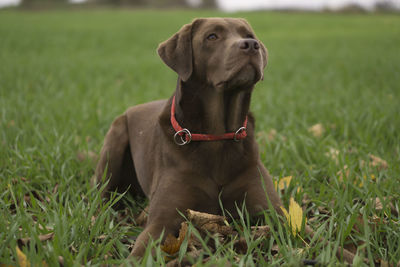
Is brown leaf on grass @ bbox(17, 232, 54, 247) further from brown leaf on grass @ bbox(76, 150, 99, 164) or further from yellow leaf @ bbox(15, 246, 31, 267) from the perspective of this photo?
brown leaf on grass @ bbox(76, 150, 99, 164)

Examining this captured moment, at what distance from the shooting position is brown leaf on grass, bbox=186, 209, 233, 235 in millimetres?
2264

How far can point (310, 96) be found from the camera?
6223mm

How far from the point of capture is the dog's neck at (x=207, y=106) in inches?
97.3

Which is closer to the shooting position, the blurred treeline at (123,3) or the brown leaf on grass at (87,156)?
the brown leaf on grass at (87,156)

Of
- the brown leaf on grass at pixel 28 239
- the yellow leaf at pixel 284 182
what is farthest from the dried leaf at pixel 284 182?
the brown leaf on grass at pixel 28 239

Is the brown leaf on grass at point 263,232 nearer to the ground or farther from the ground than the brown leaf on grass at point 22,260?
nearer to the ground

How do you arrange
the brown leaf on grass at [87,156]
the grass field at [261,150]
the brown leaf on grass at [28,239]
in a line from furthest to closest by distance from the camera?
the brown leaf on grass at [87,156], the grass field at [261,150], the brown leaf on grass at [28,239]

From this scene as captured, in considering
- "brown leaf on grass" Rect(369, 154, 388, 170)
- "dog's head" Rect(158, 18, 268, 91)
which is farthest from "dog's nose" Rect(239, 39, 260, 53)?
"brown leaf on grass" Rect(369, 154, 388, 170)

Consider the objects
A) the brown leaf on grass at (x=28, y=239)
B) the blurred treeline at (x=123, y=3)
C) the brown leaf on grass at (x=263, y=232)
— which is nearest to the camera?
the brown leaf on grass at (x=28, y=239)

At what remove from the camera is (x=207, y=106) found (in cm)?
247

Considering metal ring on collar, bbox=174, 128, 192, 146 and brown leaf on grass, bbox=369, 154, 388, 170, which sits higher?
metal ring on collar, bbox=174, 128, 192, 146

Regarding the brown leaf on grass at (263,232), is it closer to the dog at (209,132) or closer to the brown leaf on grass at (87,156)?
the dog at (209,132)

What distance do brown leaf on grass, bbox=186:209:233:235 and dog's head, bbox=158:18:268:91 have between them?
74 cm

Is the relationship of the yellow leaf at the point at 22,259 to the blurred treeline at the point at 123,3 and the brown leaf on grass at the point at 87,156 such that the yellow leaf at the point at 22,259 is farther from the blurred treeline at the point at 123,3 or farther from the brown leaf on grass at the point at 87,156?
the blurred treeline at the point at 123,3
